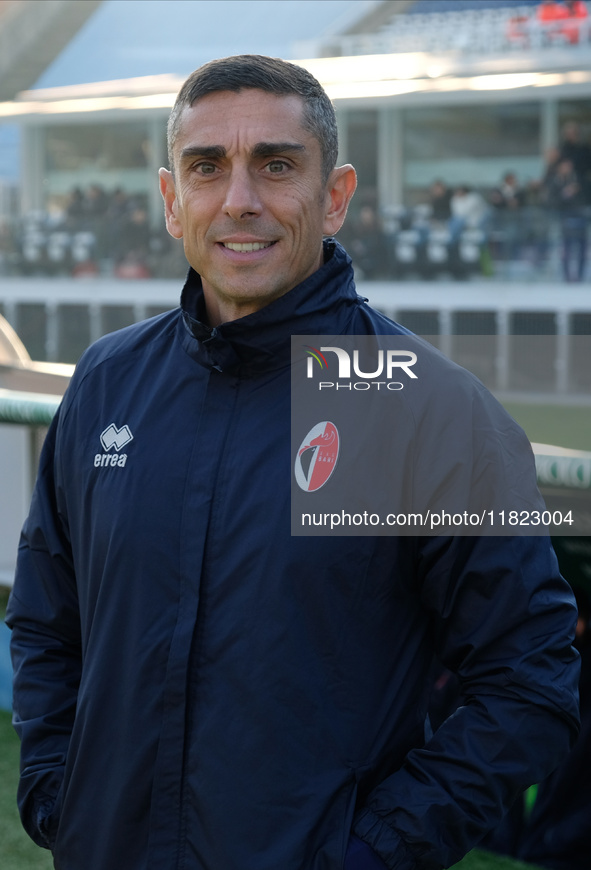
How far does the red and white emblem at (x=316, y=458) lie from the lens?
4.07 ft

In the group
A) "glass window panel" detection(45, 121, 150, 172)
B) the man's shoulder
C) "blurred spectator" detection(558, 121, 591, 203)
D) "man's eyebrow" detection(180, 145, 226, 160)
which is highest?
"glass window panel" detection(45, 121, 150, 172)

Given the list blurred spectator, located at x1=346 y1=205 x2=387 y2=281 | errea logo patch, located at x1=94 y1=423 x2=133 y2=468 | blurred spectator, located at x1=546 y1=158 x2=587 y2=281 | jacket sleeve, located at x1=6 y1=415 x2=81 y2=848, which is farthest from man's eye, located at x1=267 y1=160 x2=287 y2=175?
blurred spectator, located at x1=346 y1=205 x2=387 y2=281

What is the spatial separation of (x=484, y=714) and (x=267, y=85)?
0.78 meters

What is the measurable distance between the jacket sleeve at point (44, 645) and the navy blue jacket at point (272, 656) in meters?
0.09

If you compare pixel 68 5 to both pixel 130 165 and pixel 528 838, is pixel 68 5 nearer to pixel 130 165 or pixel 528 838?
pixel 130 165

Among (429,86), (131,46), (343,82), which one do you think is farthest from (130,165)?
(131,46)

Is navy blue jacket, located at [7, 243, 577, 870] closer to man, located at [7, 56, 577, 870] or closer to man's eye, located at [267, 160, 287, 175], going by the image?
man, located at [7, 56, 577, 870]

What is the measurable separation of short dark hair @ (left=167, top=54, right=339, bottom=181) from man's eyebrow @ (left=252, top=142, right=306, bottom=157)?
0.11ft

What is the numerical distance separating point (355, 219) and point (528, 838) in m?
12.8

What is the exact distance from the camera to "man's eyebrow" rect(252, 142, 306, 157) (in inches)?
50.0

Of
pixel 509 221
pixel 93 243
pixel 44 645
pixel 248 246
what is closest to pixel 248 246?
pixel 248 246

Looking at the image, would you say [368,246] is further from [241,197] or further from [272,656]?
[272,656]

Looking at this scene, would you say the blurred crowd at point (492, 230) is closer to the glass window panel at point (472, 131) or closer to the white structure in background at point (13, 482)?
the glass window panel at point (472, 131)

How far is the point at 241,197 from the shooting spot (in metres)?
1.27
